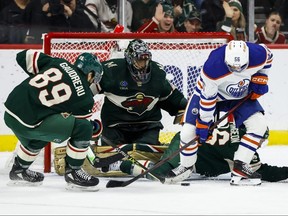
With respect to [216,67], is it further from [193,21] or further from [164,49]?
[193,21]

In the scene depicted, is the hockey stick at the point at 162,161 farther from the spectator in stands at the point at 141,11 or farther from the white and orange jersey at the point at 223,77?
the spectator in stands at the point at 141,11

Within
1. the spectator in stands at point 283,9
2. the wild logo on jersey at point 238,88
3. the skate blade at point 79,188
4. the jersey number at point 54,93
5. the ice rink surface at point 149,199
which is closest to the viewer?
the ice rink surface at point 149,199

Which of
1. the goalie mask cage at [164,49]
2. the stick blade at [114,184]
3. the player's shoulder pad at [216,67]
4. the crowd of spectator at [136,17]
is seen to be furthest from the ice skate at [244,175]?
the crowd of spectator at [136,17]

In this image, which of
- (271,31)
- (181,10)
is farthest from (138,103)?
(271,31)

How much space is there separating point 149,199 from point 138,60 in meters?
1.27

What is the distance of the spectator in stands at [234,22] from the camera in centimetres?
→ 852

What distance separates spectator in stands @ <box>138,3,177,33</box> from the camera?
8320 mm

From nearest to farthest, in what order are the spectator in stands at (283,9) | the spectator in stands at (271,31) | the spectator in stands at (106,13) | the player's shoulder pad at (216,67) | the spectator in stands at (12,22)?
the player's shoulder pad at (216,67), the spectator in stands at (12,22), the spectator in stands at (106,13), the spectator in stands at (271,31), the spectator in stands at (283,9)

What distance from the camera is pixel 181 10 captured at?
27.8ft

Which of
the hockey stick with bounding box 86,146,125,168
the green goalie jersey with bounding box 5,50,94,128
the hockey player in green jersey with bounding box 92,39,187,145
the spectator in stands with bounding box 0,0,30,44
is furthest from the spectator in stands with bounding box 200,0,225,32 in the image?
the green goalie jersey with bounding box 5,50,94,128

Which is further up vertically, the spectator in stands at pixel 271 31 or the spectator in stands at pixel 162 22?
the spectator in stands at pixel 162 22

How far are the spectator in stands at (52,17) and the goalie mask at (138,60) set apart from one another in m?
1.71

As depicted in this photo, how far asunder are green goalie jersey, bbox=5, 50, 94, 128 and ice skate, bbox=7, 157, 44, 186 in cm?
45

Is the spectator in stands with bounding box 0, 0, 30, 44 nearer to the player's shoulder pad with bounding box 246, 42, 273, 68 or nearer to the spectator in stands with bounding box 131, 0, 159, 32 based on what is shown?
the spectator in stands with bounding box 131, 0, 159, 32
